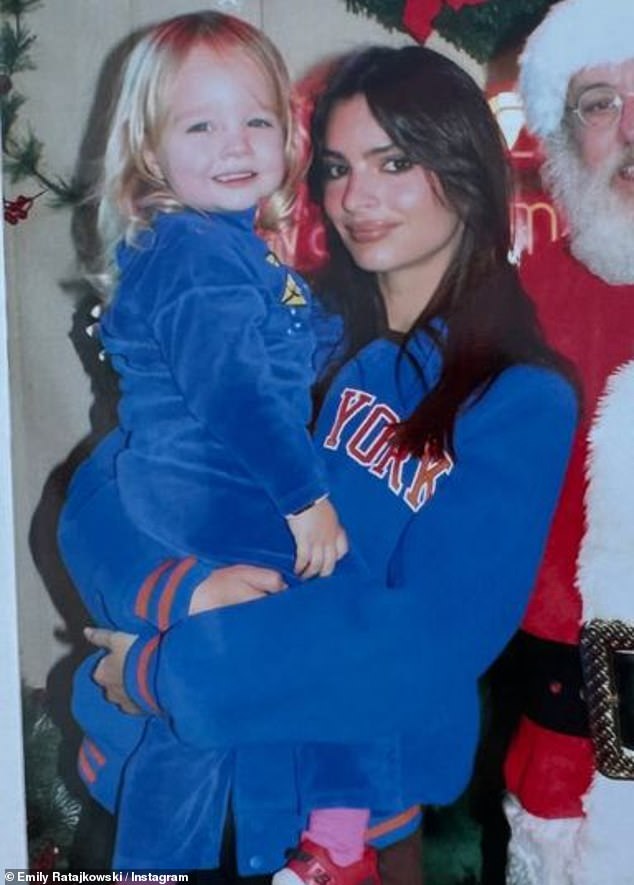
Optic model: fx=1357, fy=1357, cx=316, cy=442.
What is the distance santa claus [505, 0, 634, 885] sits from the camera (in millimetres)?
1393

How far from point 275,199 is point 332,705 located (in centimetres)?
52

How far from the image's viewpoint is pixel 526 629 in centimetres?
142

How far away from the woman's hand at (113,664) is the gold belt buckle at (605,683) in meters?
0.47

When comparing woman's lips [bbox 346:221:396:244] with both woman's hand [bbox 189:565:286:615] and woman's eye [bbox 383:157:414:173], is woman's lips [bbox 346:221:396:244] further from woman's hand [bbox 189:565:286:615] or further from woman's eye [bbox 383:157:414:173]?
woman's hand [bbox 189:565:286:615]

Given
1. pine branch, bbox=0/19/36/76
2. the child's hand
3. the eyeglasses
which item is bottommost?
the child's hand

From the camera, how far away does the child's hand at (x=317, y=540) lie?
4.53 ft

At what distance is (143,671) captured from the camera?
55.1 inches

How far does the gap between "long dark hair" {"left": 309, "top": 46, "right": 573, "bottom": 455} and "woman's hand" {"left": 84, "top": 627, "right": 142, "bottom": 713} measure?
36cm

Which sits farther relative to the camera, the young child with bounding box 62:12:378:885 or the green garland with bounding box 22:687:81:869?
the green garland with bounding box 22:687:81:869

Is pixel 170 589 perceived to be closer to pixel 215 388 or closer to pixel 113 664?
pixel 113 664

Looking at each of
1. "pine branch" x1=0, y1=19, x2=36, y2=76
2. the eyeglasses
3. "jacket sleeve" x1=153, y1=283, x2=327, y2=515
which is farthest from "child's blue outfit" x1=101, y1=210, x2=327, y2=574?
the eyeglasses

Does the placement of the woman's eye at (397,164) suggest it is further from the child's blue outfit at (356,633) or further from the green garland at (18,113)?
the green garland at (18,113)

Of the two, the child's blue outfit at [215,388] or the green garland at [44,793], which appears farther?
the green garland at [44,793]

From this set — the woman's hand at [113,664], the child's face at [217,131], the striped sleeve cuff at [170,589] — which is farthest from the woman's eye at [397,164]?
the woman's hand at [113,664]
